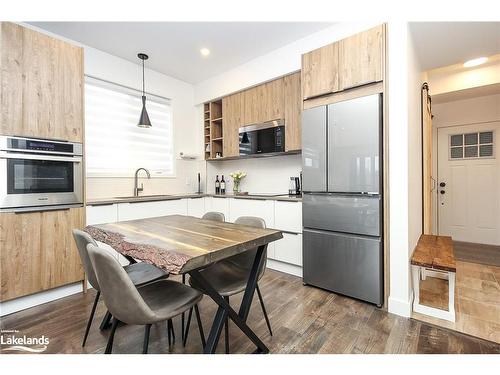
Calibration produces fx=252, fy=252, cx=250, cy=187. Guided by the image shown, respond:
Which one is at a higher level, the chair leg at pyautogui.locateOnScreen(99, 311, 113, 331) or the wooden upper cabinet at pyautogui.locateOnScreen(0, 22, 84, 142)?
the wooden upper cabinet at pyautogui.locateOnScreen(0, 22, 84, 142)

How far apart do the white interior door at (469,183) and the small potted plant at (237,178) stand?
3.68 m

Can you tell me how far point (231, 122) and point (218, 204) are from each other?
4.24 ft

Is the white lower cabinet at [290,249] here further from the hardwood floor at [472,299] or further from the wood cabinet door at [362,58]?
the wood cabinet door at [362,58]

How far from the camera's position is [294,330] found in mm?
1915

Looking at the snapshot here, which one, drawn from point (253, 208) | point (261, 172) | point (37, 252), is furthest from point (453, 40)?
point (37, 252)

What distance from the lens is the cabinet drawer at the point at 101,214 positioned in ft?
8.75

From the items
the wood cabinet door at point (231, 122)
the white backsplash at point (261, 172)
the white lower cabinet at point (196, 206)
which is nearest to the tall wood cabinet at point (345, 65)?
the white backsplash at point (261, 172)

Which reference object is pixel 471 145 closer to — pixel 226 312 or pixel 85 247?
pixel 226 312

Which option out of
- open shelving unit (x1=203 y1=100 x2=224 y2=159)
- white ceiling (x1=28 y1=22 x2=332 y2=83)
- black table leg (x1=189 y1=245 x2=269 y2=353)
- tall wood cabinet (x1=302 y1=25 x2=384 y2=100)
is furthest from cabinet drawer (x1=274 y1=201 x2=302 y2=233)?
white ceiling (x1=28 y1=22 x2=332 y2=83)

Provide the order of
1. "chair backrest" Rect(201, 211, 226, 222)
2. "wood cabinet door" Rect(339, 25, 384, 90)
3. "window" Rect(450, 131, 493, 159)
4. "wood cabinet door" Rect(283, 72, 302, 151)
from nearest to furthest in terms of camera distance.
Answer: "wood cabinet door" Rect(339, 25, 384, 90)
"chair backrest" Rect(201, 211, 226, 222)
"wood cabinet door" Rect(283, 72, 302, 151)
"window" Rect(450, 131, 493, 159)

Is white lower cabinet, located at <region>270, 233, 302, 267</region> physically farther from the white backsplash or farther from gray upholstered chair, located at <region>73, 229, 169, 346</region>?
gray upholstered chair, located at <region>73, 229, 169, 346</region>

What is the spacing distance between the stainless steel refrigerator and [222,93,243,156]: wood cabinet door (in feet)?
4.54

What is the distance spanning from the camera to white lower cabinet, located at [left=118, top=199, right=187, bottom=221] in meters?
2.93
